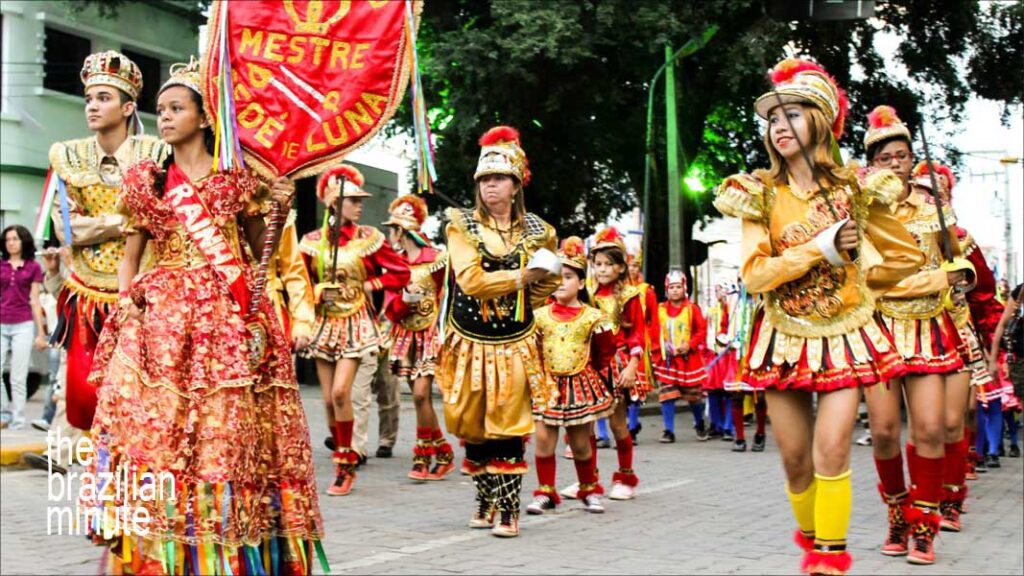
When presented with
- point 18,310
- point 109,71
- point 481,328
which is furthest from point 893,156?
point 18,310

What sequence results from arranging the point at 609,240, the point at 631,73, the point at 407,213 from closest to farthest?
the point at 609,240
the point at 407,213
the point at 631,73

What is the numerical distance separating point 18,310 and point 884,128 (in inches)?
378

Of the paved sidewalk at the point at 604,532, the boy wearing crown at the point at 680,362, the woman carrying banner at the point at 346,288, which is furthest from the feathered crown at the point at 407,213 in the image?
the boy wearing crown at the point at 680,362

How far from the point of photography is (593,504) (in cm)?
956

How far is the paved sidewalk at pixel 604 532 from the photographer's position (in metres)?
7.30

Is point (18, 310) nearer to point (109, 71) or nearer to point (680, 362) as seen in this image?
point (680, 362)

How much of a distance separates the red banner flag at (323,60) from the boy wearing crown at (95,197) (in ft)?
6.28

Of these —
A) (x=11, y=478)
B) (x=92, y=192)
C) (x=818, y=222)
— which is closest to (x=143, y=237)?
(x=92, y=192)

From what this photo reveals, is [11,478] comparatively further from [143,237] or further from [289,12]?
[289,12]

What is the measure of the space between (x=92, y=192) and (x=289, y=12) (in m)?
2.57

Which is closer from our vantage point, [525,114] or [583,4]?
[583,4]

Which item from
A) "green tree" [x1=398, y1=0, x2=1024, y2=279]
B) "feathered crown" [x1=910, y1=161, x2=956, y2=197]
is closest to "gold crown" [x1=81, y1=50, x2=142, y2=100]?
"feathered crown" [x1=910, y1=161, x2=956, y2=197]

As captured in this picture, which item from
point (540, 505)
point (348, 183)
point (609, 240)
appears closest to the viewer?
point (540, 505)

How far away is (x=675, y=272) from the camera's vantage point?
1695cm
